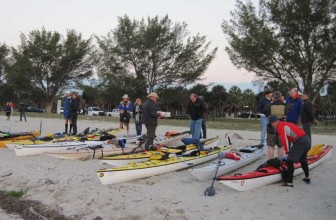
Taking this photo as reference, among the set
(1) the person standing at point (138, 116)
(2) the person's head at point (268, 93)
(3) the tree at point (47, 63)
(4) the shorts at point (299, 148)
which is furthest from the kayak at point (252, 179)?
(3) the tree at point (47, 63)

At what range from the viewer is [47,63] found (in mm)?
53750

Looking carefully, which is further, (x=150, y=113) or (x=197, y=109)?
(x=197, y=109)

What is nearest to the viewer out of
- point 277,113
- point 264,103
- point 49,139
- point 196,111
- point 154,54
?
point 277,113

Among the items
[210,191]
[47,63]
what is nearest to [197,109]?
[210,191]

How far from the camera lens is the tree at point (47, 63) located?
52438 mm

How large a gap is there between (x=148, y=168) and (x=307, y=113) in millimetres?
4421

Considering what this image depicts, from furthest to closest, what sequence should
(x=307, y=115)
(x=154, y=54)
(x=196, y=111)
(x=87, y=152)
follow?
(x=154, y=54), (x=196, y=111), (x=87, y=152), (x=307, y=115)

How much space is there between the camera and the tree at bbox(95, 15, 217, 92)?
43.5m

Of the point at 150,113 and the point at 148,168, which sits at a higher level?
the point at 150,113

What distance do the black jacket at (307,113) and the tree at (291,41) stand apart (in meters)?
22.9

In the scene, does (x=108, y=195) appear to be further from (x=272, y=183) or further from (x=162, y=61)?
(x=162, y=61)

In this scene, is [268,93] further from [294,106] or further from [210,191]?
[210,191]

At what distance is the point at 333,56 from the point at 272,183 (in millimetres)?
26153

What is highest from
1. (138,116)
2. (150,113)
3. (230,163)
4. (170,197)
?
(150,113)
